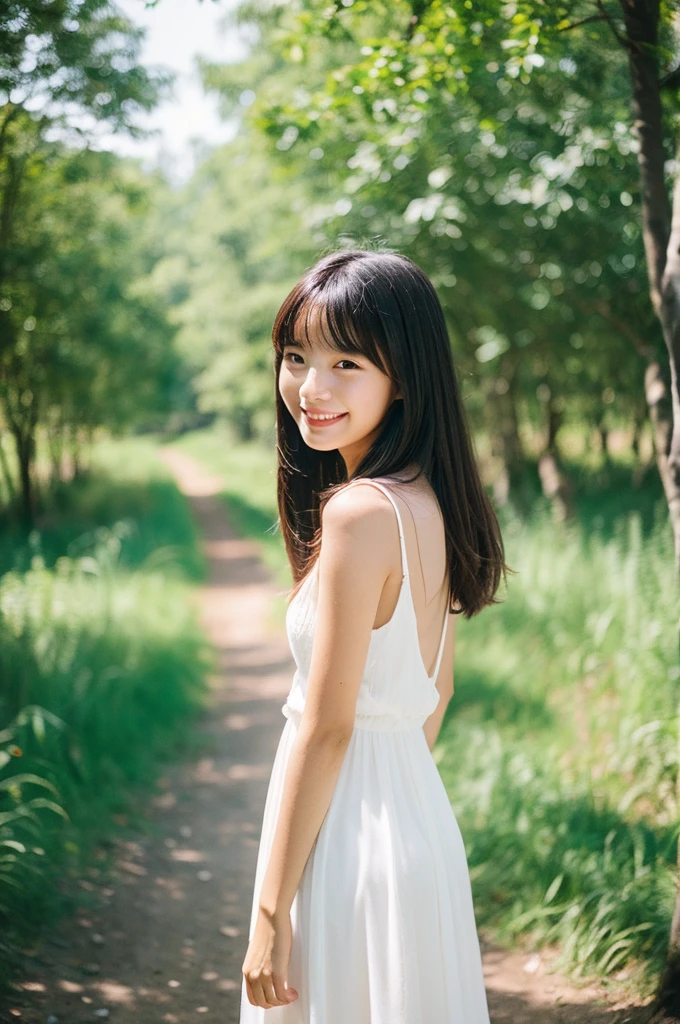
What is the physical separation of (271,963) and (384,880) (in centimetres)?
24

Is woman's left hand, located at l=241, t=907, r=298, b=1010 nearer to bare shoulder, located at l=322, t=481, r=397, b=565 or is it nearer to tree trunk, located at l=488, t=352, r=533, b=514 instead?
bare shoulder, located at l=322, t=481, r=397, b=565

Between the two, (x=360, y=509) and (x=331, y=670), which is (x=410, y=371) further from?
(x=331, y=670)

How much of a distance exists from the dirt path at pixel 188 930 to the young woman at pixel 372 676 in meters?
1.17

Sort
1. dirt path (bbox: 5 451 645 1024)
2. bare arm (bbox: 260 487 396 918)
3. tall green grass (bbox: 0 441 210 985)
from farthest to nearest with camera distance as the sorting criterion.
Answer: tall green grass (bbox: 0 441 210 985) < dirt path (bbox: 5 451 645 1024) < bare arm (bbox: 260 487 396 918)

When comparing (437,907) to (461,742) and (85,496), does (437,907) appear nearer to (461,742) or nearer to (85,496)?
(461,742)

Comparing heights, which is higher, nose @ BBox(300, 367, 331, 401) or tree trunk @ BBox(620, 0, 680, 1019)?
tree trunk @ BBox(620, 0, 680, 1019)

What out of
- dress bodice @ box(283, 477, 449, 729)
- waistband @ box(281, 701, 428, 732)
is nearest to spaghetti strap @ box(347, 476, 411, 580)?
dress bodice @ box(283, 477, 449, 729)

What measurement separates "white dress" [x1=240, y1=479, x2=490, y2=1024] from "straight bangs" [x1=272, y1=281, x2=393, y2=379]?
26 cm

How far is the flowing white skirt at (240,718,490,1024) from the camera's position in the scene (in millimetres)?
1497

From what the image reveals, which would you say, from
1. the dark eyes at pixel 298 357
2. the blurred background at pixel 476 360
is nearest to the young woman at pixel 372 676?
the dark eyes at pixel 298 357

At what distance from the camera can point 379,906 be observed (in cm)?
149

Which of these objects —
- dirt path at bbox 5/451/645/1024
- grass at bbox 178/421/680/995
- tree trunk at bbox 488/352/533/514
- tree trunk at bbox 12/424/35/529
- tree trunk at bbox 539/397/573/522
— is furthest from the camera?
tree trunk at bbox 488/352/533/514

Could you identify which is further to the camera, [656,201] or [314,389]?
[656,201]

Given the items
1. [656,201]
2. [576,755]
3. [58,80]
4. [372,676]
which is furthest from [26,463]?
[372,676]
